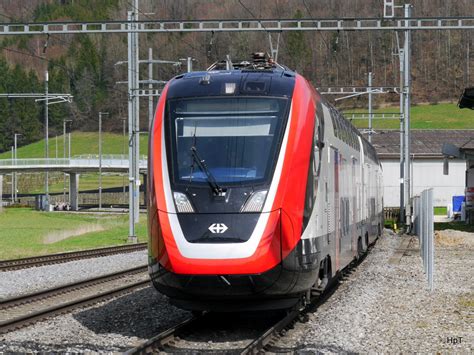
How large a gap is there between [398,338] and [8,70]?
5969 inches

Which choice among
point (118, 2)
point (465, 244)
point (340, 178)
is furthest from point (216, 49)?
point (340, 178)

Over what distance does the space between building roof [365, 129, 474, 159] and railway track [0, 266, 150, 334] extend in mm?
60650

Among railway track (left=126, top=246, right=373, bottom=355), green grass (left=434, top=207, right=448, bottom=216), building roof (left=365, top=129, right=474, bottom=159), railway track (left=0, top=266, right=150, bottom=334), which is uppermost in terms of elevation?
building roof (left=365, top=129, right=474, bottom=159)

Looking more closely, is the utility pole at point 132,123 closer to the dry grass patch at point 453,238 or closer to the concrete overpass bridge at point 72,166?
the dry grass patch at point 453,238

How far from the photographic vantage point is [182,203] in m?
11.8

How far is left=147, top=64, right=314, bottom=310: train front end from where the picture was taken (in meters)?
11.4

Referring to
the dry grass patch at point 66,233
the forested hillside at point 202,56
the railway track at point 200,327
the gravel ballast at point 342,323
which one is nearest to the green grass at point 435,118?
the forested hillside at point 202,56

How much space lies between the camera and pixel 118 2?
4921 inches

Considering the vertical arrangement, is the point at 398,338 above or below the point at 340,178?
below

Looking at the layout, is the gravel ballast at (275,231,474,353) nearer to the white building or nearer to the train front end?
the train front end

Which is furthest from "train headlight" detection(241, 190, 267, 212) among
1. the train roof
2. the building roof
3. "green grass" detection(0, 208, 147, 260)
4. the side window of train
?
the building roof

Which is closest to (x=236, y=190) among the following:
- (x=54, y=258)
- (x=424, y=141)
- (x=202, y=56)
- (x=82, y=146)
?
(x=54, y=258)

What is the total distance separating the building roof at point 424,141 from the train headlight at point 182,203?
223 ft

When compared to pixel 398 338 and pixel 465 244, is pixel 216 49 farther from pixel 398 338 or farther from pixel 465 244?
pixel 398 338
